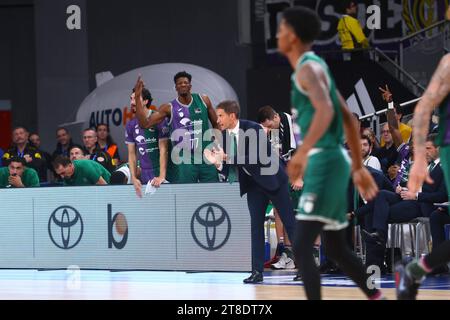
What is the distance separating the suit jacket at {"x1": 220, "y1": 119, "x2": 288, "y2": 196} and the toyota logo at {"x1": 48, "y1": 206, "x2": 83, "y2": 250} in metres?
2.52

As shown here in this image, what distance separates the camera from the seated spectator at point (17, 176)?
43.7 feet

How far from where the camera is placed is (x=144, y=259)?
11664 mm

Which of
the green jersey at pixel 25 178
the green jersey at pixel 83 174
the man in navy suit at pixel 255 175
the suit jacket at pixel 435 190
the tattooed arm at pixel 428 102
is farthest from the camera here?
the green jersey at pixel 25 178

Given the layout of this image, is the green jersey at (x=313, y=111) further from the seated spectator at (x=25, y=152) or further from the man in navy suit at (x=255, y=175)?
the seated spectator at (x=25, y=152)

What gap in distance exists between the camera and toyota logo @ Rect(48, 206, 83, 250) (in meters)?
12.1

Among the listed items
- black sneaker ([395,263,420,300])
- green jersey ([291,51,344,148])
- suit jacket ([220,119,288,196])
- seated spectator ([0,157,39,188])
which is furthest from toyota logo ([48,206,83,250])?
green jersey ([291,51,344,148])

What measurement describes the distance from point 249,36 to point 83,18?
167 inches

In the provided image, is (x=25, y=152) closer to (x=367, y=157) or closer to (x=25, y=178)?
(x=25, y=178)

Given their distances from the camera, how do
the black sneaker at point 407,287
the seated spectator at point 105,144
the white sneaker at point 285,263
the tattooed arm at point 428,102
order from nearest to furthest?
the tattooed arm at point 428,102
the black sneaker at point 407,287
the white sneaker at point 285,263
the seated spectator at point 105,144

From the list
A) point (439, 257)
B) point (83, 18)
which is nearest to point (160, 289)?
point (439, 257)

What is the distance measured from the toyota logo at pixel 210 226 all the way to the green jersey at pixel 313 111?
5.11 metres

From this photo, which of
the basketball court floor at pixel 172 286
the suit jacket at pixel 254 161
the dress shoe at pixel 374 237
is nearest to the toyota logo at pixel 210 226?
the basketball court floor at pixel 172 286

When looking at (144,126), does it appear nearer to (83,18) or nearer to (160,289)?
(160,289)

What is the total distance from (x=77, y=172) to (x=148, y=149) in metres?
1.44
